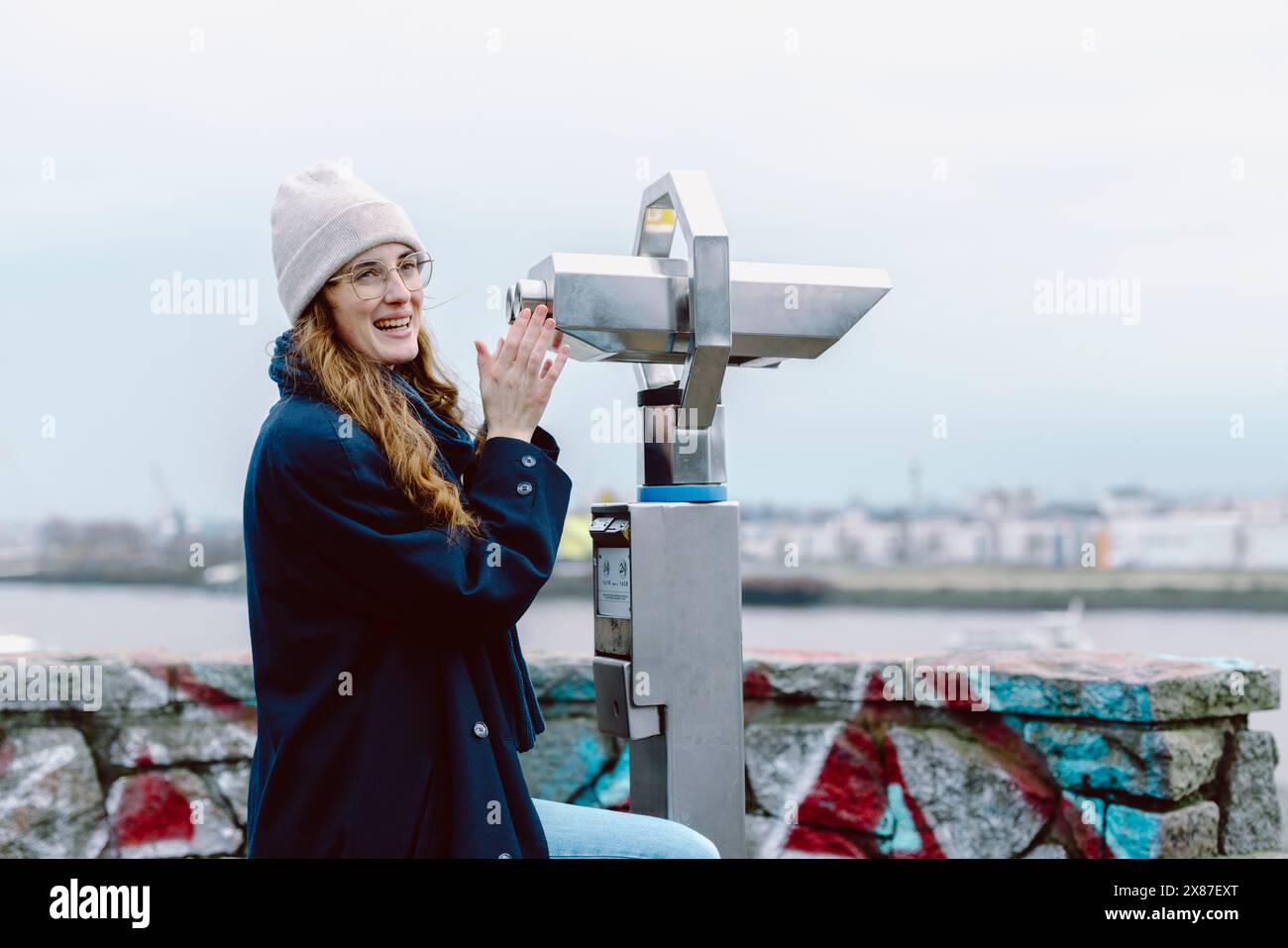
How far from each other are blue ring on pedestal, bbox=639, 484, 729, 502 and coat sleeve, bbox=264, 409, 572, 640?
391 millimetres

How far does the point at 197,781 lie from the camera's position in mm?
2605

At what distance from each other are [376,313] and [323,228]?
0.39 feet

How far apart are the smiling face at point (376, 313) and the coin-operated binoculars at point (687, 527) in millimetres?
217

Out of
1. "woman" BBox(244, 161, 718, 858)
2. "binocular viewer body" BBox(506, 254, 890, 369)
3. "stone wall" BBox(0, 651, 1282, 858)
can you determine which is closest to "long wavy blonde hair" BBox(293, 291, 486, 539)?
"woman" BBox(244, 161, 718, 858)

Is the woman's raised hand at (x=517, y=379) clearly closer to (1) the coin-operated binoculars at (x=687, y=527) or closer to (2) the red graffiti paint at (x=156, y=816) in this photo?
(1) the coin-operated binoculars at (x=687, y=527)

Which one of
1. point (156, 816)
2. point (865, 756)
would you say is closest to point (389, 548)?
point (865, 756)

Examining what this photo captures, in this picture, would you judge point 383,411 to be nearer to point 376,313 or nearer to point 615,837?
point 376,313

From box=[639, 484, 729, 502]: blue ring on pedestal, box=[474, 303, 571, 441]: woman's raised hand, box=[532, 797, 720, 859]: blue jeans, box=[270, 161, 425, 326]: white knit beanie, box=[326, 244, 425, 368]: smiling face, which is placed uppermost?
box=[270, 161, 425, 326]: white knit beanie

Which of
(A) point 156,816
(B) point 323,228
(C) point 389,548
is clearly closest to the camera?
(C) point 389,548

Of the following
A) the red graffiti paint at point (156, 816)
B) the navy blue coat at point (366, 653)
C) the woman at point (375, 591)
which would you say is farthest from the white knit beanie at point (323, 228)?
the red graffiti paint at point (156, 816)

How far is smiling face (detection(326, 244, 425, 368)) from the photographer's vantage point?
153 cm

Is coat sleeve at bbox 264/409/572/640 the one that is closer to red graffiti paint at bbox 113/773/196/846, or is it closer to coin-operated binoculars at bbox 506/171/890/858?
coin-operated binoculars at bbox 506/171/890/858

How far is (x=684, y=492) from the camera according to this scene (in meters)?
1.81

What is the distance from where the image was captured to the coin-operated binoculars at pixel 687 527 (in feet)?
5.70
